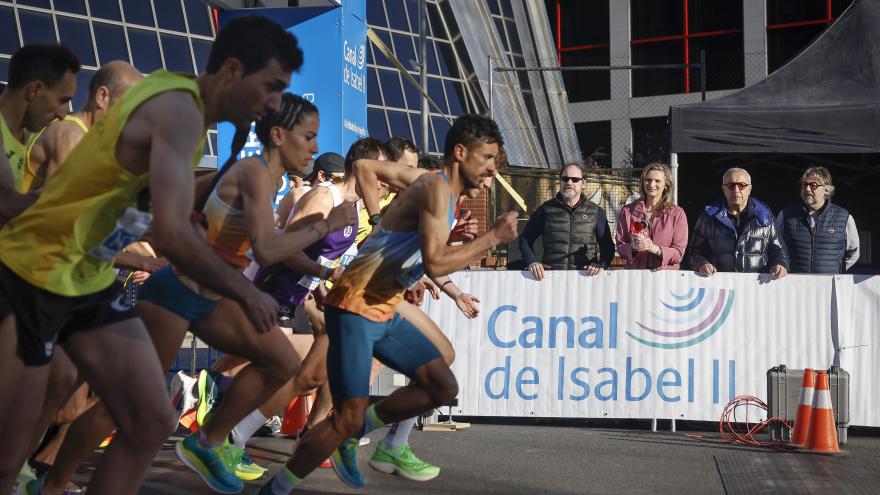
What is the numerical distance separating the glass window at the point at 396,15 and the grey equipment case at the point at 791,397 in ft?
74.1

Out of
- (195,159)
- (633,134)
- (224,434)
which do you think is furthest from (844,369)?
(633,134)

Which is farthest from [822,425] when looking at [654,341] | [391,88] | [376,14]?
[376,14]

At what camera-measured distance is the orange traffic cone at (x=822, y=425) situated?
824 centimetres

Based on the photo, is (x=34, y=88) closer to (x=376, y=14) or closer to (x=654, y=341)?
(x=654, y=341)

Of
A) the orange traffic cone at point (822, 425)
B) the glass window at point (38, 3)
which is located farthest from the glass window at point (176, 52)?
the orange traffic cone at point (822, 425)

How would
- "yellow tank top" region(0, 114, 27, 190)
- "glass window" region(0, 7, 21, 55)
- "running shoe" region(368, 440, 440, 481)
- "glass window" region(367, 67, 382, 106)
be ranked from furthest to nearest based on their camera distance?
1. "glass window" region(367, 67, 382, 106)
2. "glass window" region(0, 7, 21, 55)
3. "running shoe" region(368, 440, 440, 481)
4. "yellow tank top" region(0, 114, 27, 190)

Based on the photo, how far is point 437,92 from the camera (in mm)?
30562

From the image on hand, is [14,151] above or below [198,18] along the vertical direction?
below

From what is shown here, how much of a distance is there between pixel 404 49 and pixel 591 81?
38.4ft

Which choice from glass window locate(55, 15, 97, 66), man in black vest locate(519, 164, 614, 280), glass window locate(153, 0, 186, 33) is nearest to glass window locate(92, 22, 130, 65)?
glass window locate(55, 15, 97, 66)

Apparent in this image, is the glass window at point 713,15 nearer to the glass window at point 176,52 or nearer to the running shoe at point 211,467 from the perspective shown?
the glass window at point 176,52

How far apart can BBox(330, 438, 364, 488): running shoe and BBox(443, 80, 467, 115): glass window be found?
81.9ft

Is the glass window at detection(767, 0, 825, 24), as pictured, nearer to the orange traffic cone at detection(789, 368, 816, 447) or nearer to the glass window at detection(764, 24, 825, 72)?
the glass window at detection(764, 24, 825, 72)

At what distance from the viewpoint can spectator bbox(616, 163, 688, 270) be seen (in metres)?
9.76
